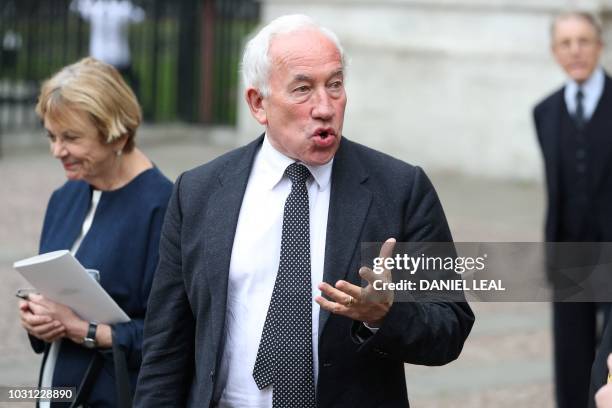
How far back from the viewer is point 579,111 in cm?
689

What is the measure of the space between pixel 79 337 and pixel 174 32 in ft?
49.4

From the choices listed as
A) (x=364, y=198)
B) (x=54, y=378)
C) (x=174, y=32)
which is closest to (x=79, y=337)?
(x=54, y=378)

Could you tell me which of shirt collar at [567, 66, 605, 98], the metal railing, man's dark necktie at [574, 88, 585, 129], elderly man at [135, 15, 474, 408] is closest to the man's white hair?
elderly man at [135, 15, 474, 408]

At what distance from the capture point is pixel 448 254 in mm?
3383

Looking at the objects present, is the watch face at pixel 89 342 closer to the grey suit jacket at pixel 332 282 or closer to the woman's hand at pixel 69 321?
the woman's hand at pixel 69 321

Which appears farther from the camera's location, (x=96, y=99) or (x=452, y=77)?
(x=452, y=77)

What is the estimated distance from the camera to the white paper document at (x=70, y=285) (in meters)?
4.04

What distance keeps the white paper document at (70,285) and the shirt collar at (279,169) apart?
0.75 meters

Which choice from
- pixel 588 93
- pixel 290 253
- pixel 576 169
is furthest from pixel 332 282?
pixel 588 93

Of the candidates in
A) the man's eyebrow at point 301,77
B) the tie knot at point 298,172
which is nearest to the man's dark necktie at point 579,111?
the tie knot at point 298,172

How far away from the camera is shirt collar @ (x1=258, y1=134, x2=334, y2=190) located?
11.7 ft

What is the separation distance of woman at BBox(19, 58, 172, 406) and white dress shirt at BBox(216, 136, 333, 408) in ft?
2.64

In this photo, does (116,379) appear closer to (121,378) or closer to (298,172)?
(121,378)

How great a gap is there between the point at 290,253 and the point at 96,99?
119 centimetres
